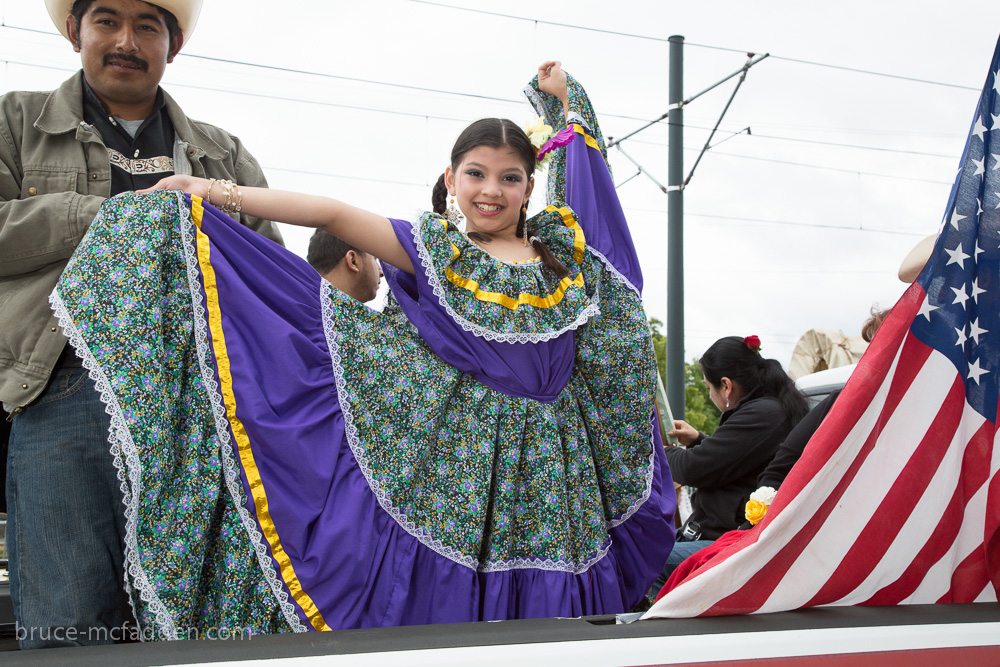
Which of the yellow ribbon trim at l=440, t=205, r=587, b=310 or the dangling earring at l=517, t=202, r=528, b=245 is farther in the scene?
the dangling earring at l=517, t=202, r=528, b=245

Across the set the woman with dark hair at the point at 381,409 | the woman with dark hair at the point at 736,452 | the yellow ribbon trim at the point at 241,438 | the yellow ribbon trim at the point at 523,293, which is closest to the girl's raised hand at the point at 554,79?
the woman with dark hair at the point at 381,409

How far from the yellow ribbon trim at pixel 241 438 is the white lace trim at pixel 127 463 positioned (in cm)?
24

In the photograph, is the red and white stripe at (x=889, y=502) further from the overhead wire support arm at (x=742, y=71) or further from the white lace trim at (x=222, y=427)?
the overhead wire support arm at (x=742, y=71)

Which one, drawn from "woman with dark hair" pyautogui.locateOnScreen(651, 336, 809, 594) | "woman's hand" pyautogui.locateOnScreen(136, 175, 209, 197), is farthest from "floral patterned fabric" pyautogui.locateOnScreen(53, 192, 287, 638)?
"woman with dark hair" pyautogui.locateOnScreen(651, 336, 809, 594)

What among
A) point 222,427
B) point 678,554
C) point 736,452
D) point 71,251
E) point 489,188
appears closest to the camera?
point 222,427

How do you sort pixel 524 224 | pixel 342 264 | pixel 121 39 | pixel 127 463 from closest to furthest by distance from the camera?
pixel 127 463 → pixel 121 39 → pixel 524 224 → pixel 342 264

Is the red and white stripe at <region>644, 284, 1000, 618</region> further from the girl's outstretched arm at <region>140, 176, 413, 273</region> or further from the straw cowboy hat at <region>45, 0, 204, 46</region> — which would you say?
the straw cowboy hat at <region>45, 0, 204, 46</region>

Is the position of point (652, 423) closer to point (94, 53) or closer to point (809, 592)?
point (809, 592)

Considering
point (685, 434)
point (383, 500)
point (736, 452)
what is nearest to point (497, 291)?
point (383, 500)

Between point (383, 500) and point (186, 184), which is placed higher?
point (186, 184)

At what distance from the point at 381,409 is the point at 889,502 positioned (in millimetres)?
1279

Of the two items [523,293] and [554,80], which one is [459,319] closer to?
[523,293]
